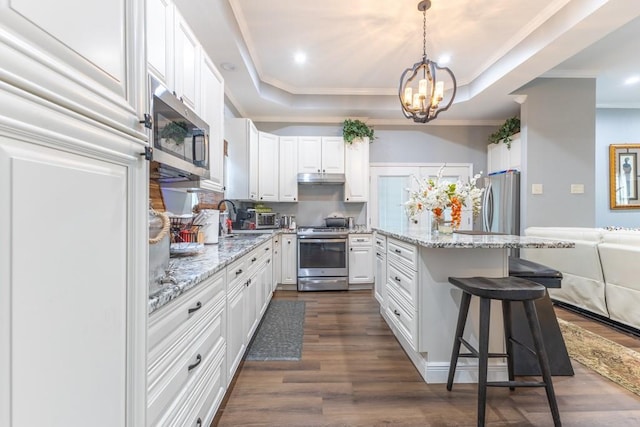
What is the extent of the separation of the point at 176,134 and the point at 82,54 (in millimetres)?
937

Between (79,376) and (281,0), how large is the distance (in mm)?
2986

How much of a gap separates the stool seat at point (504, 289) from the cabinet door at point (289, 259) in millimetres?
2854

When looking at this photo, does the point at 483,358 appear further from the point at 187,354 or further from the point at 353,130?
the point at 353,130

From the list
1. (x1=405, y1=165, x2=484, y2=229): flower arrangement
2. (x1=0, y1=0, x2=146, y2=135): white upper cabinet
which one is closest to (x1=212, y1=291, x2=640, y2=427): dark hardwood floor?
(x1=405, y1=165, x2=484, y2=229): flower arrangement

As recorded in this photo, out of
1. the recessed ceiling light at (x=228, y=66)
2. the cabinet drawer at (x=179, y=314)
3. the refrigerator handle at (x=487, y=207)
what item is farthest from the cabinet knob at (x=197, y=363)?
the refrigerator handle at (x=487, y=207)

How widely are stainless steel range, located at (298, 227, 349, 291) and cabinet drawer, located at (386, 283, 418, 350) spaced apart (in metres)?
1.42

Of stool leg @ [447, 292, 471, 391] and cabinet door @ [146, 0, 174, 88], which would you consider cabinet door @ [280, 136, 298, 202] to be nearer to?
cabinet door @ [146, 0, 174, 88]

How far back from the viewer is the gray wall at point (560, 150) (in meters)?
4.03

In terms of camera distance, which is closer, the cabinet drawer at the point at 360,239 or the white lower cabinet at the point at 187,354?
the white lower cabinet at the point at 187,354

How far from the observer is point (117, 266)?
735 millimetres

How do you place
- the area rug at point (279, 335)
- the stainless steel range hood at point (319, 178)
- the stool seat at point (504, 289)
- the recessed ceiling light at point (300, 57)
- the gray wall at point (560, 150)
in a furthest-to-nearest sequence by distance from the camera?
the stainless steel range hood at point (319, 178) → the gray wall at point (560, 150) → the recessed ceiling light at point (300, 57) → the area rug at point (279, 335) → the stool seat at point (504, 289)

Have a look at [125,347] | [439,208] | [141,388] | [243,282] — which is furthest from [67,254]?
[439,208]

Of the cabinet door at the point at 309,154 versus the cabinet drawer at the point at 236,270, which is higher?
the cabinet door at the point at 309,154

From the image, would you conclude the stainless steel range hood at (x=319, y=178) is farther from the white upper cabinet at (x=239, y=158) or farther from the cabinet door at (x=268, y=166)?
the white upper cabinet at (x=239, y=158)
